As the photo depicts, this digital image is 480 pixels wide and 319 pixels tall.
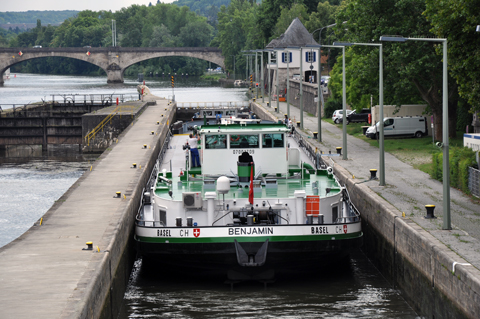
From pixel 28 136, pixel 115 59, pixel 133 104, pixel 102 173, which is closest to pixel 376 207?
pixel 102 173

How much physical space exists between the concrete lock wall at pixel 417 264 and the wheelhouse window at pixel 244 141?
453 cm

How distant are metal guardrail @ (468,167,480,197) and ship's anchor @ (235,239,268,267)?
970 centimetres

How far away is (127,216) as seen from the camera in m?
22.8

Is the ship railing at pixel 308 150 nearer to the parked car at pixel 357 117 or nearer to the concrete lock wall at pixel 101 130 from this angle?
the parked car at pixel 357 117

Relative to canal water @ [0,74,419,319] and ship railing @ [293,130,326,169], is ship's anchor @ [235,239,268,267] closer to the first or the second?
canal water @ [0,74,419,319]

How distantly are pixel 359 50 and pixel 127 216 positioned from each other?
80.6 feet

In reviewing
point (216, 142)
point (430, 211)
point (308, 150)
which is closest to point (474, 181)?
point (430, 211)

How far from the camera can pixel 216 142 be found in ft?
81.4

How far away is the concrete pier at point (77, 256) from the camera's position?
14.3 metres

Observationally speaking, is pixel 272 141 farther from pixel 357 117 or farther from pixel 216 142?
pixel 357 117

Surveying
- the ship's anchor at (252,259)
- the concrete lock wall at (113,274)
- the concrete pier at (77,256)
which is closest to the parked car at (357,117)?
the concrete pier at (77,256)

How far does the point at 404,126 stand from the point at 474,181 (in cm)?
1938

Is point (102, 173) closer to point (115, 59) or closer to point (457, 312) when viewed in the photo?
point (457, 312)

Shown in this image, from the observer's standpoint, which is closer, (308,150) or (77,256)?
(77,256)
